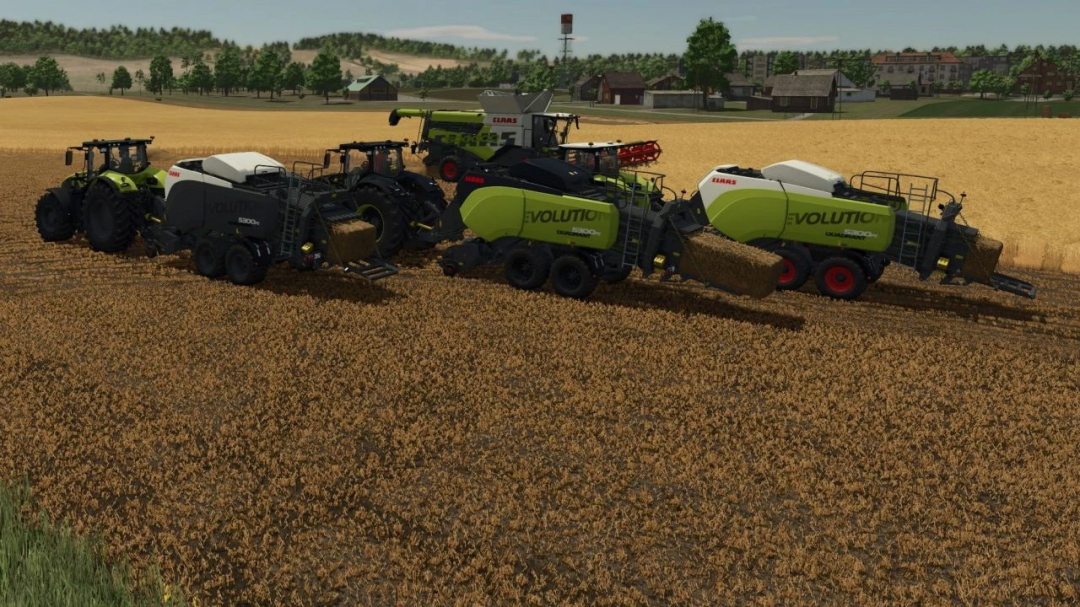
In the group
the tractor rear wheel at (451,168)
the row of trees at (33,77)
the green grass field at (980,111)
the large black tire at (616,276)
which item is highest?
the row of trees at (33,77)

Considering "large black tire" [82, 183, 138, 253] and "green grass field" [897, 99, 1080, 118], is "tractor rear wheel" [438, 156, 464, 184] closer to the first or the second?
"large black tire" [82, 183, 138, 253]

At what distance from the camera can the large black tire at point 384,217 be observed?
17078mm

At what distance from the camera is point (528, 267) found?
50.4ft

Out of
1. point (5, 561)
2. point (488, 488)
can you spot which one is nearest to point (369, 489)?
point (488, 488)

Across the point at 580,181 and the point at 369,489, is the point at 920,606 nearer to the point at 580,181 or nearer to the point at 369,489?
the point at 369,489

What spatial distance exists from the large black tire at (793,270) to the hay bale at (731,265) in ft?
5.45

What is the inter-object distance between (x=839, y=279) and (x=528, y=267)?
19.6 feet

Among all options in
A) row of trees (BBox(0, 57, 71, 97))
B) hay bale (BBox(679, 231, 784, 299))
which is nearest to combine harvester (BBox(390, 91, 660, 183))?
hay bale (BBox(679, 231, 784, 299))

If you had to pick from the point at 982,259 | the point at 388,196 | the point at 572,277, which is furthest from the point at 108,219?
the point at 982,259

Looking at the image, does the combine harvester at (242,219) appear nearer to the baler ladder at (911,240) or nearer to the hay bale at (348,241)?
the hay bale at (348,241)

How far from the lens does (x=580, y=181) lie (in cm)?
1534

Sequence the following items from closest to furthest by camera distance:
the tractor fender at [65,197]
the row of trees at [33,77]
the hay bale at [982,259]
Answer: the hay bale at [982,259] → the tractor fender at [65,197] → the row of trees at [33,77]

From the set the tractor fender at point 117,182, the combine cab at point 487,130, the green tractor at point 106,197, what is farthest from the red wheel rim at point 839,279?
the combine cab at point 487,130

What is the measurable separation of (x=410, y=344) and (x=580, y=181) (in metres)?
5.11
